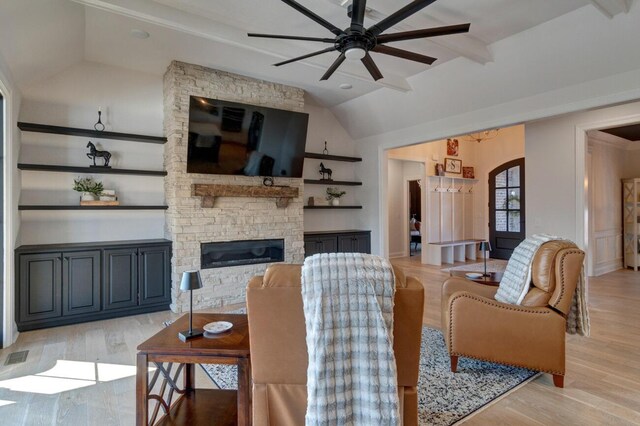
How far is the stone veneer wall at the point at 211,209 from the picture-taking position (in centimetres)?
452

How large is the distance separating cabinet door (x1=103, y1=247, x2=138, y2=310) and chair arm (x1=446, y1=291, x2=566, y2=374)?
382 cm

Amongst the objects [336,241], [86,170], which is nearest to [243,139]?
[86,170]

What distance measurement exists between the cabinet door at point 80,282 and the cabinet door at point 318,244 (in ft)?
10.1

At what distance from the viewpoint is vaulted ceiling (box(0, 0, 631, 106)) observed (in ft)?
10.4

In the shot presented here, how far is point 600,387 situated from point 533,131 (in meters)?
4.76

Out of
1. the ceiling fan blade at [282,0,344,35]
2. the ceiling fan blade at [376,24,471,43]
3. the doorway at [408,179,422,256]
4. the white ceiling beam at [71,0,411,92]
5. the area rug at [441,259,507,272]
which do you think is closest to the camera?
the ceiling fan blade at [282,0,344,35]

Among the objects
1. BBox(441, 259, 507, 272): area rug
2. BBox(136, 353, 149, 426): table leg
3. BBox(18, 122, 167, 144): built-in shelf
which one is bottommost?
BBox(441, 259, 507, 272): area rug

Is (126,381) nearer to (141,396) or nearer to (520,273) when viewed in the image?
(141,396)

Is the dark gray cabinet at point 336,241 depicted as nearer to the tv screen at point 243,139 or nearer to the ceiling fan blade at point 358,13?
the tv screen at point 243,139

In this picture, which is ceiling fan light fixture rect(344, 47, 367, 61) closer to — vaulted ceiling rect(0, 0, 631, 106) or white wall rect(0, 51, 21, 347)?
vaulted ceiling rect(0, 0, 631, 106)

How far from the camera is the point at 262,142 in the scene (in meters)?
5.10

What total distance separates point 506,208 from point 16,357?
9666 millimetres

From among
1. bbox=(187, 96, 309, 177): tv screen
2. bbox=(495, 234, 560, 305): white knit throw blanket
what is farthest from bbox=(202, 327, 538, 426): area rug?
bbox=(187, 96, 309, 177): tv screen

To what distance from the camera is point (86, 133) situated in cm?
433
